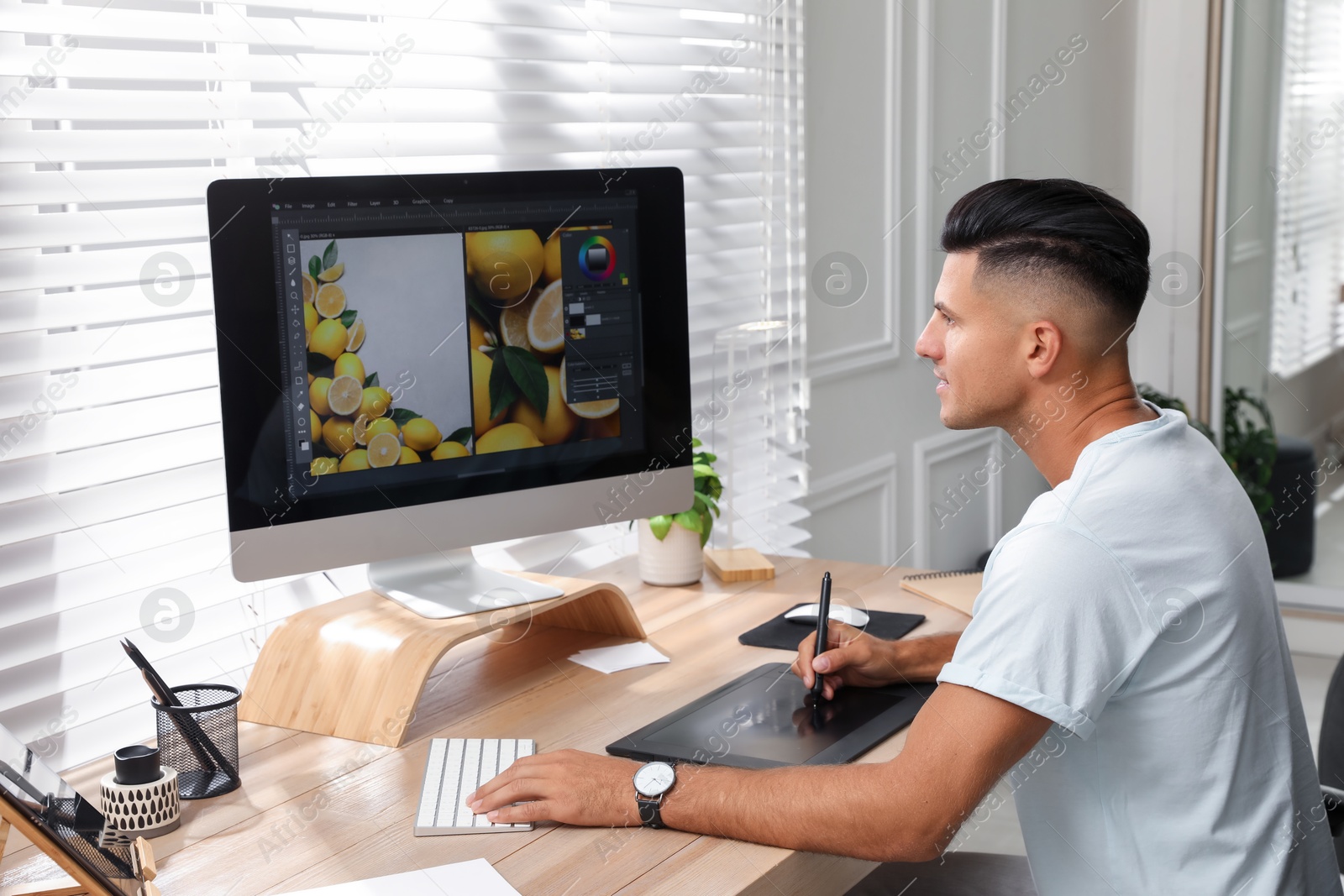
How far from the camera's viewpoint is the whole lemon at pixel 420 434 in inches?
59.6

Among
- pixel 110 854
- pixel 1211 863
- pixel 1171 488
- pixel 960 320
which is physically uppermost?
pixel 960 320

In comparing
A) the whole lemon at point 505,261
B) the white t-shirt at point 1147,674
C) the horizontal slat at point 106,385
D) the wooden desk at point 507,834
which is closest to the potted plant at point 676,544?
the wooden desk at point 507,834

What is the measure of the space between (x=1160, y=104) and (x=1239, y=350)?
875 millimetres

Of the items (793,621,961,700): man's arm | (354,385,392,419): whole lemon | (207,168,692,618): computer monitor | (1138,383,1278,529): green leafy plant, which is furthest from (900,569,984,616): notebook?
(1138,383,1278,529): green leafy plant

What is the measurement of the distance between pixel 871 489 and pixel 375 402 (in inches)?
73.1

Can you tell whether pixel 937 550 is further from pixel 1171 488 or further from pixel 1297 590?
pixel 1171 488

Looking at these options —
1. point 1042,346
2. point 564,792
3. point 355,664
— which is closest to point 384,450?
point 355,664

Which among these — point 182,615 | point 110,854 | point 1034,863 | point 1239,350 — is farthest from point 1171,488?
point 1239,350

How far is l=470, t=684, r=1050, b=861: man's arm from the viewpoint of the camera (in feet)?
3.55

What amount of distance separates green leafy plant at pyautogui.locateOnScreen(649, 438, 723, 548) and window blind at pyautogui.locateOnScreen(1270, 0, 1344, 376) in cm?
277

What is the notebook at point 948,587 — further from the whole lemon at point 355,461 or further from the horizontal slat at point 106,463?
the horizontal slat at point 106,463

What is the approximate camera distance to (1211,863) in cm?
116

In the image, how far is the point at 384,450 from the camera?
1503 millimetres

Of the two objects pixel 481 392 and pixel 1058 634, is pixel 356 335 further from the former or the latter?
pixel 1058 634
